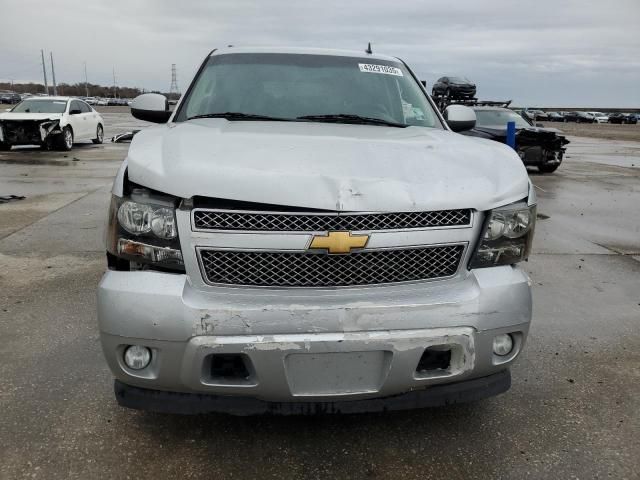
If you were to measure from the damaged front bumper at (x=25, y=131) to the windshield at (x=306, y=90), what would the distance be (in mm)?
13321

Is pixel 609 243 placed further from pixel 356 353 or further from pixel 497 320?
pixel 356 353

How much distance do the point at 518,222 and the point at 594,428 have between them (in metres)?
1.08

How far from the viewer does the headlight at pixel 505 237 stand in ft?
7.25

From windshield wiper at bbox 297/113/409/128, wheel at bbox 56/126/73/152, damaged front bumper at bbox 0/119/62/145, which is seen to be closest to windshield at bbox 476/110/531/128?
windshield wiper at bbox 297/113/409/128

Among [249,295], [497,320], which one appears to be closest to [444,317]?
[497,320]

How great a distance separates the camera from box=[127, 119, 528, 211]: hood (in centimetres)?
201

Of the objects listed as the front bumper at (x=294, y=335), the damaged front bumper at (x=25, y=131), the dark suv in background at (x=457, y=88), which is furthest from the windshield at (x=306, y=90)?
the dark suv in background at (x=457, y=88)

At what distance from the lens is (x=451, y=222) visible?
6.98 feet

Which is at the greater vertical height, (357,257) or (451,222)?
(451,222)

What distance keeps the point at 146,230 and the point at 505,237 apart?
142 cm

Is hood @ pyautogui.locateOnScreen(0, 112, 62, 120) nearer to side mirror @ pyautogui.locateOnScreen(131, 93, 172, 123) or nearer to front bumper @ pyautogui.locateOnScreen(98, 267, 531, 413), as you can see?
side mirror @ pyautogui.locateOnScreen(131, 93, 172, 123)

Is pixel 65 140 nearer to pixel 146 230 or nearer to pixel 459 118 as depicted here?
pixel 459 118

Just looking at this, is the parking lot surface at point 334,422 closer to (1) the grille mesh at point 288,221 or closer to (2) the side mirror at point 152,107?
(1) the grille mesh at point 288,221

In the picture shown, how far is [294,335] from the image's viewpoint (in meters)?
1.96
